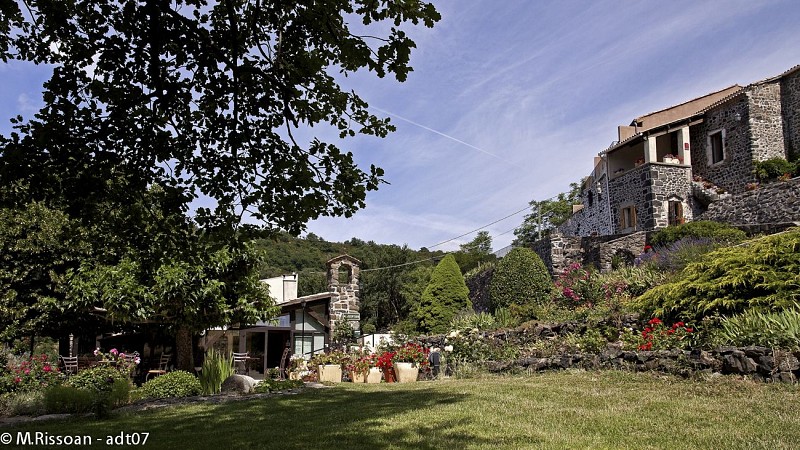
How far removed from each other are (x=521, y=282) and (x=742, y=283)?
29.1 feet

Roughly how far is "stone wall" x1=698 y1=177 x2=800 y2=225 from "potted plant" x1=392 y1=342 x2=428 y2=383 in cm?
1074

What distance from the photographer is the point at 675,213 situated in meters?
20.6

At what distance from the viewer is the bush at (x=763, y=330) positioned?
691 cm

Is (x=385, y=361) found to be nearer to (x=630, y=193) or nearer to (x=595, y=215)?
(x=630, y=193)

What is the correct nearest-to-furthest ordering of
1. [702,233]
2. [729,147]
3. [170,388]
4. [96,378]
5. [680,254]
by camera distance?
[170,388] → [96,378] → [680,254] → [702,233] → [729,147]

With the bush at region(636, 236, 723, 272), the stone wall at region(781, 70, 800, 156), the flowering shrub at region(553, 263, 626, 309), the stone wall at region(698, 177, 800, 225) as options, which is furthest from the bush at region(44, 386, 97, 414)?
the stone wall at region(781, 70, 800, 156)

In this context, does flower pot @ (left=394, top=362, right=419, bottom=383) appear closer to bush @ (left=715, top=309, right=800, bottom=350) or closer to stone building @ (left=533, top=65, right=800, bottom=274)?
bush @ (left=715, top=309, right=800, bottom=350)

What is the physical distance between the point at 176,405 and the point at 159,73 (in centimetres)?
545

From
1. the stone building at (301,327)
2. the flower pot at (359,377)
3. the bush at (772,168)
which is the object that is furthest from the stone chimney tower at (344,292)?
the bush at (772,168)

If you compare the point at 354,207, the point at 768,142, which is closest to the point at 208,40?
the point at 354,207

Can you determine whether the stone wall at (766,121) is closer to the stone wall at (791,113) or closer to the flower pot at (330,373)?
the stone wall at (791,113)

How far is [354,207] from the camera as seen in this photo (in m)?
5.01

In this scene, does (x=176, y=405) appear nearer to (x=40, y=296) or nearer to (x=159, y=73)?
(x=159, y=73)

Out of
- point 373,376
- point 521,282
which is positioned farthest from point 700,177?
point 373,376
